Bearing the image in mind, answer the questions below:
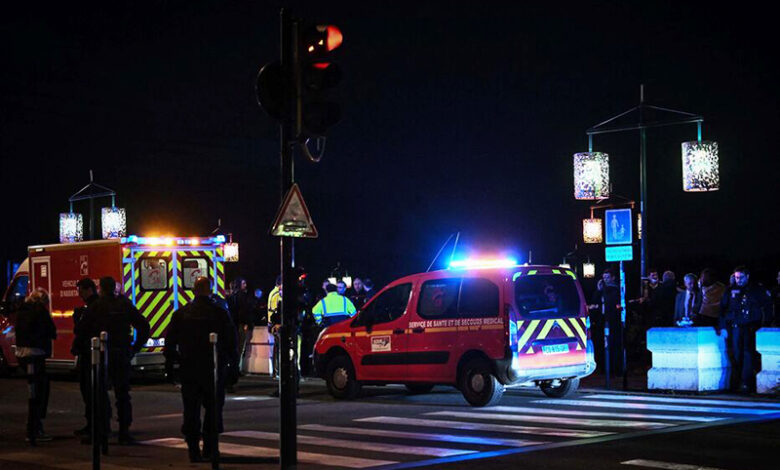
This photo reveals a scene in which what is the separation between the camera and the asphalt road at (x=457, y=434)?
33.1 ft

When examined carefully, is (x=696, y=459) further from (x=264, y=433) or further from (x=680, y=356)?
(x=680, y=356)

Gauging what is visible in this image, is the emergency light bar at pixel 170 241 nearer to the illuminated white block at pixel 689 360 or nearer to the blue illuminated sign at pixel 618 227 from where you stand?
the blue illuminated sign at pixel 618 227

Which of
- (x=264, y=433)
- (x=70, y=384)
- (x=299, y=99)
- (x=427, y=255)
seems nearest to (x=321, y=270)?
(x=427, y=255)

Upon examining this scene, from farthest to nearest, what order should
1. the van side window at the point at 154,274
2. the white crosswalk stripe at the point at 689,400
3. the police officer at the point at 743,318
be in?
the van side window at the point at 154,274
the police officer at the point at 743,318
the white crosswalk stripe at the point at 689,400

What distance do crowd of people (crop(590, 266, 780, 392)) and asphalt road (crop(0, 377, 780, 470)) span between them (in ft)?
3.75

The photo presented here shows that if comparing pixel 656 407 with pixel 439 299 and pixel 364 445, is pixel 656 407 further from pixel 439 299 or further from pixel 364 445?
pixel 364 445

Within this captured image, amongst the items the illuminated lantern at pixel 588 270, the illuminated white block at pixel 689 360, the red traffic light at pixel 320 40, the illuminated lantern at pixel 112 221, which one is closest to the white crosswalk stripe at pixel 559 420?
the illuminated white block at pixel 689 360

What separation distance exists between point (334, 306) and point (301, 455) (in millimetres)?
9160

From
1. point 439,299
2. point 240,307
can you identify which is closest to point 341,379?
point 439,299

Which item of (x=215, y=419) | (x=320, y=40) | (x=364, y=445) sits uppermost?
(x=320, y=40)

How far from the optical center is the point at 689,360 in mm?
16500

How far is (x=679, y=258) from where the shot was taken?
7281 centimetres

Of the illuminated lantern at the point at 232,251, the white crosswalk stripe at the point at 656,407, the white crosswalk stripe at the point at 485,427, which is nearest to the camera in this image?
the white crosswalk stripe at the point at 485,427

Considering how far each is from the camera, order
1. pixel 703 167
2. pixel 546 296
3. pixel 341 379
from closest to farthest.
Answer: pixel 546 296, pixel 341 379, pixel 703 167
